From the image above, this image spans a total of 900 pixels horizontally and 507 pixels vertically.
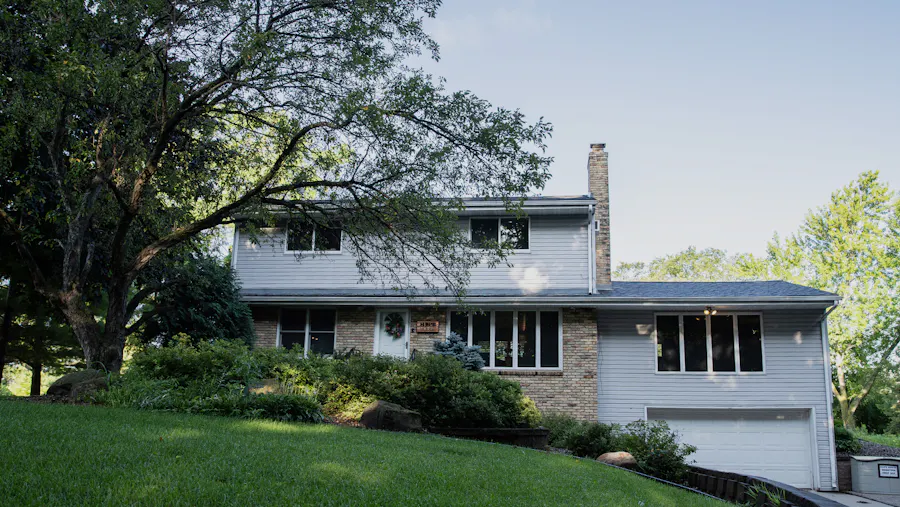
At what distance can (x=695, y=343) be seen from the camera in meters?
17.7

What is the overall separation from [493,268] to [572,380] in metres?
3.42

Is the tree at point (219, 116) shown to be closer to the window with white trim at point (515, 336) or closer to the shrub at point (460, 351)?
the shrub at point (460, 351)

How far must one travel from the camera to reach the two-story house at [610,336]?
666 inches

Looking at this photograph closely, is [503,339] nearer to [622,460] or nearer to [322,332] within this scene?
[322,332]

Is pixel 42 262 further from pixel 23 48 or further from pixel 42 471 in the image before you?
pixel 42 471

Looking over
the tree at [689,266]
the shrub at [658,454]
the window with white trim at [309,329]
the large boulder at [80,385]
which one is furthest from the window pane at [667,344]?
the tree at [689,266]

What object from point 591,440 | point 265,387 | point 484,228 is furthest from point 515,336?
point 265,387

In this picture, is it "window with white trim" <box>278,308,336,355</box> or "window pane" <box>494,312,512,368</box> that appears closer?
"window pane" <box>494,312,512,368</box>

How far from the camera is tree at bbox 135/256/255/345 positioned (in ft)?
53.1

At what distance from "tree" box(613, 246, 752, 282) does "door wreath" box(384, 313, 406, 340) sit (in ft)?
118

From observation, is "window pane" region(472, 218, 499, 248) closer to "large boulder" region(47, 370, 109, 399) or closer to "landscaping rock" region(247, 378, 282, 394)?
"landscaping rock" region(247, 378, 282, 394)

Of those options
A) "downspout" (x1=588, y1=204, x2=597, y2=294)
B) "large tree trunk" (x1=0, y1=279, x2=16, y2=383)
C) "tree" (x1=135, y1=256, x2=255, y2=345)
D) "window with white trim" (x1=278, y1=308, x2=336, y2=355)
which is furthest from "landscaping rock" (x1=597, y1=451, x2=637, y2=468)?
"large tree trunk" (x1=0, y1=279, x2=16, y2=383)

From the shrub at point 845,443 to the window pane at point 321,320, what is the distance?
14.3 meters

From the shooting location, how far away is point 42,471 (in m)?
4.68
